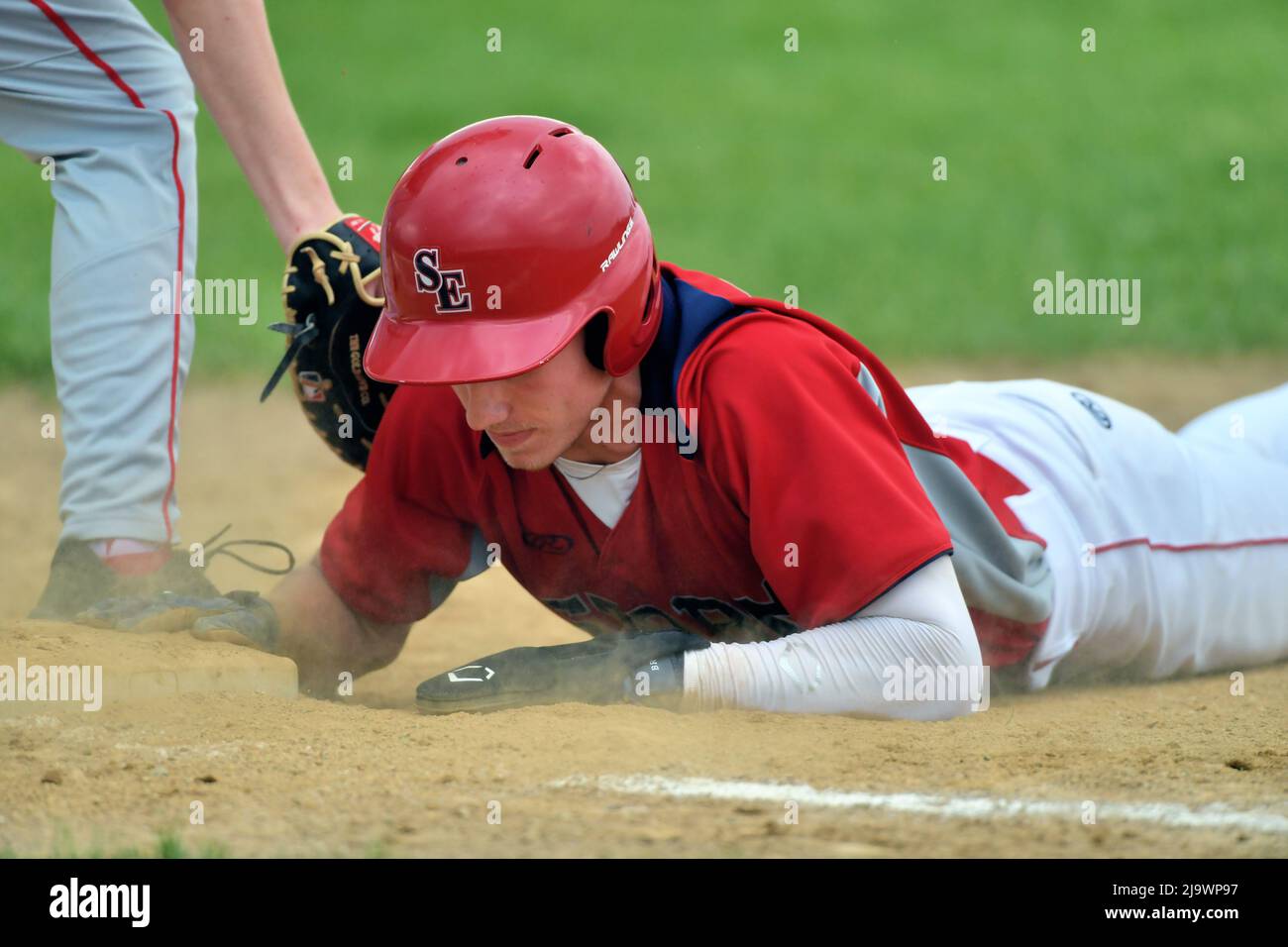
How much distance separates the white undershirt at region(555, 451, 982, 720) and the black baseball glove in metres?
1.02

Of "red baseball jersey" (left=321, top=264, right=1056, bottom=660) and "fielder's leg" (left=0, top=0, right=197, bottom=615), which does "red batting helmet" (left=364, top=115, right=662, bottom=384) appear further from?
"fielder's leg" (left=0, top=0, right=197, bottom=615)

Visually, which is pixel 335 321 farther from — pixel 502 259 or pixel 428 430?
pixel 502 259

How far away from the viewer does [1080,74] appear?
12.8m

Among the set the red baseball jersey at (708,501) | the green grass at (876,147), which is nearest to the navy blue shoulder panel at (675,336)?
the red baseball jersey at (708,501)

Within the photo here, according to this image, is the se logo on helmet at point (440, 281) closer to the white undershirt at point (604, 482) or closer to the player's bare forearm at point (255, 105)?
the white undershirt at point (604, 482)

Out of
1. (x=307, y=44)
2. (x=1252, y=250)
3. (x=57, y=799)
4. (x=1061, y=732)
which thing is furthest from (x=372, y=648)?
(x=307, y=44)

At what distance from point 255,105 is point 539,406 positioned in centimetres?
107

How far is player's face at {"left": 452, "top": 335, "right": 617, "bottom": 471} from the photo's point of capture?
8.61ft

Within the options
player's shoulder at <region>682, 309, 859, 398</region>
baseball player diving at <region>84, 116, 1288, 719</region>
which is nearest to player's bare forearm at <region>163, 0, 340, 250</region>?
baseball player diving at <region>84, 116, 1288, 719</region>

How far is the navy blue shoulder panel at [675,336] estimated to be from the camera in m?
2.73

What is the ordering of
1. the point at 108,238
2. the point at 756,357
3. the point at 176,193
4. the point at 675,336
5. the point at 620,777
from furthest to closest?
the point at 176,193, the point at 108,238, the point at 675,336, the point at 756,357, the point at 620,777

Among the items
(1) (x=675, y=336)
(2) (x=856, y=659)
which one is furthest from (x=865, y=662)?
(1) (x=675, y=336)

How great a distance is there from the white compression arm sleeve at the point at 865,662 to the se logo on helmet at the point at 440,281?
0.70 m

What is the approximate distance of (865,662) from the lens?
261cm
